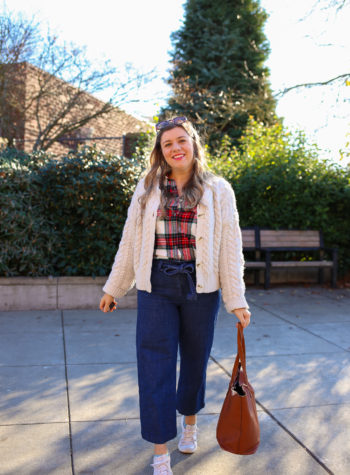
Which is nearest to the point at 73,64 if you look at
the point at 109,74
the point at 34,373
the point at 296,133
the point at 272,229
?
the point at 109,74

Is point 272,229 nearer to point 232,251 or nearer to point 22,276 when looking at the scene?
point 22,276

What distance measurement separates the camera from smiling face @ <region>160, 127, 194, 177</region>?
267cm

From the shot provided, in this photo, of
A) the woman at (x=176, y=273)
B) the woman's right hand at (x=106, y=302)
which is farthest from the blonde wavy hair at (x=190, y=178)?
the woman's right hand at (x=106, y=302)

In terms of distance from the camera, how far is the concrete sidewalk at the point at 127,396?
2668mm

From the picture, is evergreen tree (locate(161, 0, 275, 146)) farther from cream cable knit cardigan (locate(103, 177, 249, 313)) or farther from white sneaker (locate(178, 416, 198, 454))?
white sneaker (locate(178, 416, 198, 454))

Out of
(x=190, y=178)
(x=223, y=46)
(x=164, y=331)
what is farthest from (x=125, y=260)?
(x=223, y=46)

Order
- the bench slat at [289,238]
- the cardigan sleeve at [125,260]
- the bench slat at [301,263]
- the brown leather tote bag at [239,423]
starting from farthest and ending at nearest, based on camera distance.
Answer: the bench slat at [289,238]
the bench slat at [301,263]
the cardigan sleeve at [125,260]
the brown leather tote bag at [239,423]

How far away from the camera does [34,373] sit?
387 centimetres

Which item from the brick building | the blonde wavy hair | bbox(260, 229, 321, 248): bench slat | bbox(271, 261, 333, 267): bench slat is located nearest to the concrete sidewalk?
the blonde wavy hair

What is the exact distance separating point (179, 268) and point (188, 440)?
3.40 ft

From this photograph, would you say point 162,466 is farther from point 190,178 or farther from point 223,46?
point 223,46

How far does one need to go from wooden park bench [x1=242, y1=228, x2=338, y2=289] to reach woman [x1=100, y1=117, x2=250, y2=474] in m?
5.39

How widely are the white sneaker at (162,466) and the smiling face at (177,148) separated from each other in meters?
1.54

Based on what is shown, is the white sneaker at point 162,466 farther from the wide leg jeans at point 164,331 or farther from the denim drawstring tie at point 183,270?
the denim drawstring tie at point 183,270
